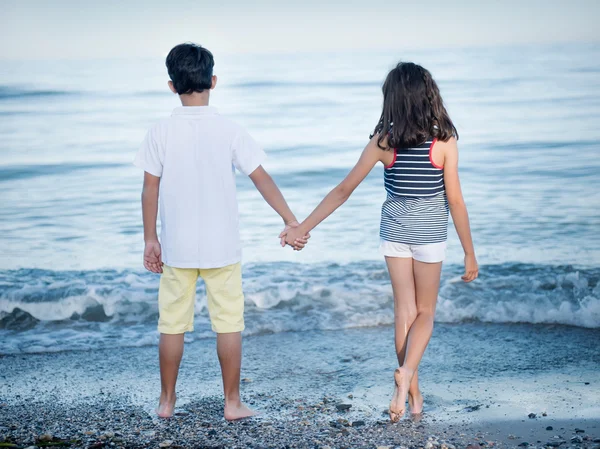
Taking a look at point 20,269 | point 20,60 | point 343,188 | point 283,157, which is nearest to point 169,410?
point 343,188

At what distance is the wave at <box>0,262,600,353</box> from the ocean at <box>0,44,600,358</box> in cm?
2

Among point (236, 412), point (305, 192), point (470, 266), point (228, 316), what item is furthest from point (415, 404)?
point (305, 192)

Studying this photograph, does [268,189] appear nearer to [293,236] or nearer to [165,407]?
[293,236]

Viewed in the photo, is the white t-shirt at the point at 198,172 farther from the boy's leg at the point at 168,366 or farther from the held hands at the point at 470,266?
the held hands at the point at 470,266

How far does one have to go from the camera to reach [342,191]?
11.1ft

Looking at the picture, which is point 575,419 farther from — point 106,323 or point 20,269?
point 20,269

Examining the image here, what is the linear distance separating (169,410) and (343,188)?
4.60 ft

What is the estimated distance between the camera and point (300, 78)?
2205cm

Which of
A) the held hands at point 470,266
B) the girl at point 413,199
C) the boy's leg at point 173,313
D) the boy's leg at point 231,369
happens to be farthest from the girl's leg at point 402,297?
the boy's leg at point 173,313

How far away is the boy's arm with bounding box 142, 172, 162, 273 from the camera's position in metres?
3.26

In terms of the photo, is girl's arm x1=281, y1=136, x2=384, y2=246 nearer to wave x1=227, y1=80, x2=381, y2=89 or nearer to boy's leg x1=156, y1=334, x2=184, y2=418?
boy's leg x1=156, y1=334, x2=184, y2=418

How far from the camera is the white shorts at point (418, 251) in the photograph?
328 centimetres

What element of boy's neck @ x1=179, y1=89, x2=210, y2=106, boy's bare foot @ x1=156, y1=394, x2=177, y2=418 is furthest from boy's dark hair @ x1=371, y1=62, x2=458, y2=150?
boy's bare foot @ x1=156, y1=394, x2=177, y2=418

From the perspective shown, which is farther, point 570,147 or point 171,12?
point 171,12
